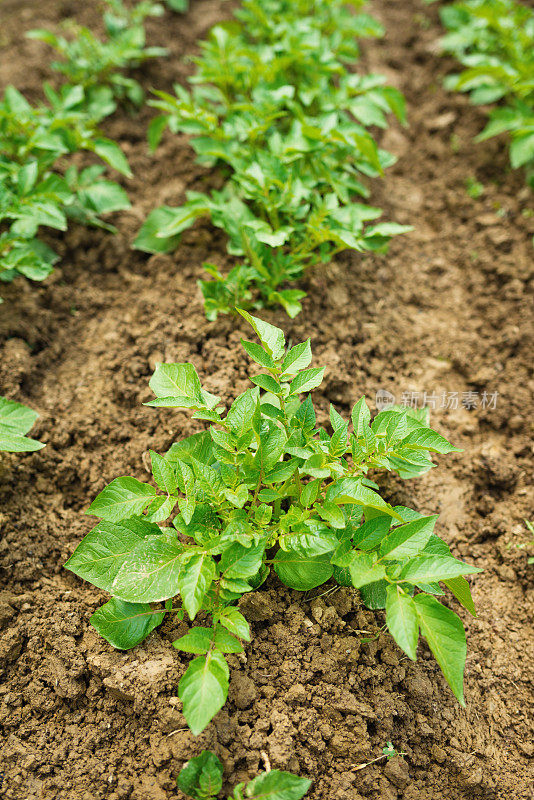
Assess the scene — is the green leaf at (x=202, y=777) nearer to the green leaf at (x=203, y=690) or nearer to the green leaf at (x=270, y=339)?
the green leaf at (x=203, y=690)

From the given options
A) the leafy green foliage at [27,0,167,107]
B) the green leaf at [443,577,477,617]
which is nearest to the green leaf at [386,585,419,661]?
the green leaf at [443,577,477,617]

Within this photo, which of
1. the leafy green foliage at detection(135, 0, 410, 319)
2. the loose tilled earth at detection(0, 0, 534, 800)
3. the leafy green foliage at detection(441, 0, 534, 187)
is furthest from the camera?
the leafy green foliage at detection(441, 0, 534, 187)

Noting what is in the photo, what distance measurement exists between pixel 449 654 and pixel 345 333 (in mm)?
1349

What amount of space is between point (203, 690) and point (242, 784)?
242mm

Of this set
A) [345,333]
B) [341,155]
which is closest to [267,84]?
A: [341,155]

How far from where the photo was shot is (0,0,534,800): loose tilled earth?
1.57 meters

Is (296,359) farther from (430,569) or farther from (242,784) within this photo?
(242,784)

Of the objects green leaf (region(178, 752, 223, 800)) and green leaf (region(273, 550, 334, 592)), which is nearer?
green leaf (region(178, 752, 223, 800))

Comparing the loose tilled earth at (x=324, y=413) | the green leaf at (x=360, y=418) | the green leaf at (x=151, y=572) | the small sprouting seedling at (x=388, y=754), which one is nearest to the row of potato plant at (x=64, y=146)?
the loose tilled earth at (x=324, y=413)

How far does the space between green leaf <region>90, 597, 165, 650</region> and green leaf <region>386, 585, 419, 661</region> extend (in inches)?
26.7

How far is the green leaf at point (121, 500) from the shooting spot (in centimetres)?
166

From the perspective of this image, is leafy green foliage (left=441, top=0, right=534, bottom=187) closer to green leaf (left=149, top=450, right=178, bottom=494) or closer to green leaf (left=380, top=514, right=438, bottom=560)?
green leaf (left=380, top=514, right=438, bottom=560)

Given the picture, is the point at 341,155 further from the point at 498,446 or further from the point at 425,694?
the point at 425,694

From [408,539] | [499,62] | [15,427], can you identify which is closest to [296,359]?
[408,539]
